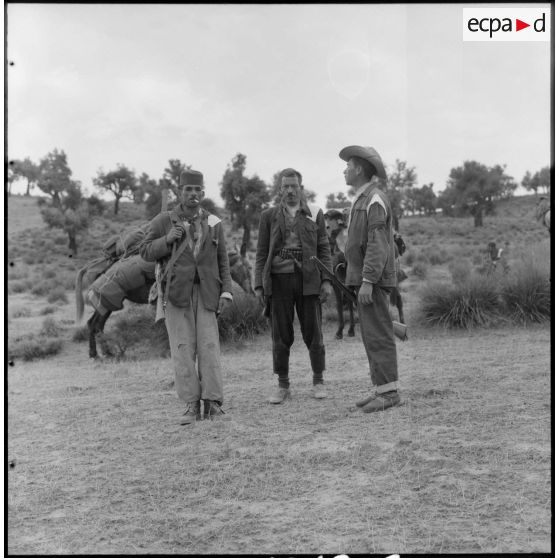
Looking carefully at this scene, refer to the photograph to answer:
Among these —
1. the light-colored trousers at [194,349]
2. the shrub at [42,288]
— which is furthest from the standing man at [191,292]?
the shrub at [42,288]

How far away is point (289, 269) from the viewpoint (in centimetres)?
584

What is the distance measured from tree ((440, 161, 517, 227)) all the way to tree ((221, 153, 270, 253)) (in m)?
16.8

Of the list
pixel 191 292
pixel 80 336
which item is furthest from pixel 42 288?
pixel 191 292

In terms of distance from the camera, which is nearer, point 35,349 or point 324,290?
point 324,290

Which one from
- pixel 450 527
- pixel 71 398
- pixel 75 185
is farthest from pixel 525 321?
pixel 75 185

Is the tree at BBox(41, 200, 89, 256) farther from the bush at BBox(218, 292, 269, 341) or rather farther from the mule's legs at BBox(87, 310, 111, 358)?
the mule's legs at BBox(87, 310, 111, 358)

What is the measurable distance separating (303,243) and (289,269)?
0.84ft

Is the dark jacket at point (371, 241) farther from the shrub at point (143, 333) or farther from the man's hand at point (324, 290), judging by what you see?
the shrub at point (143, 333)

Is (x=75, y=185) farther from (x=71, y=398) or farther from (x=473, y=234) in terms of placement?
(x=71, y=398)

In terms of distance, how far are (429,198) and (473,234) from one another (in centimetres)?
859

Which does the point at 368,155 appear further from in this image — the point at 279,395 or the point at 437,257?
the point at 437,257

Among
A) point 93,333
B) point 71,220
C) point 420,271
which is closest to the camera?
point 93,333

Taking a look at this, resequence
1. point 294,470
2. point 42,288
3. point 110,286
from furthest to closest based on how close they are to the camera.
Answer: point 42,288, point 110,286, point 294,470

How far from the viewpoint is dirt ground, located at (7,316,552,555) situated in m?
3.20
